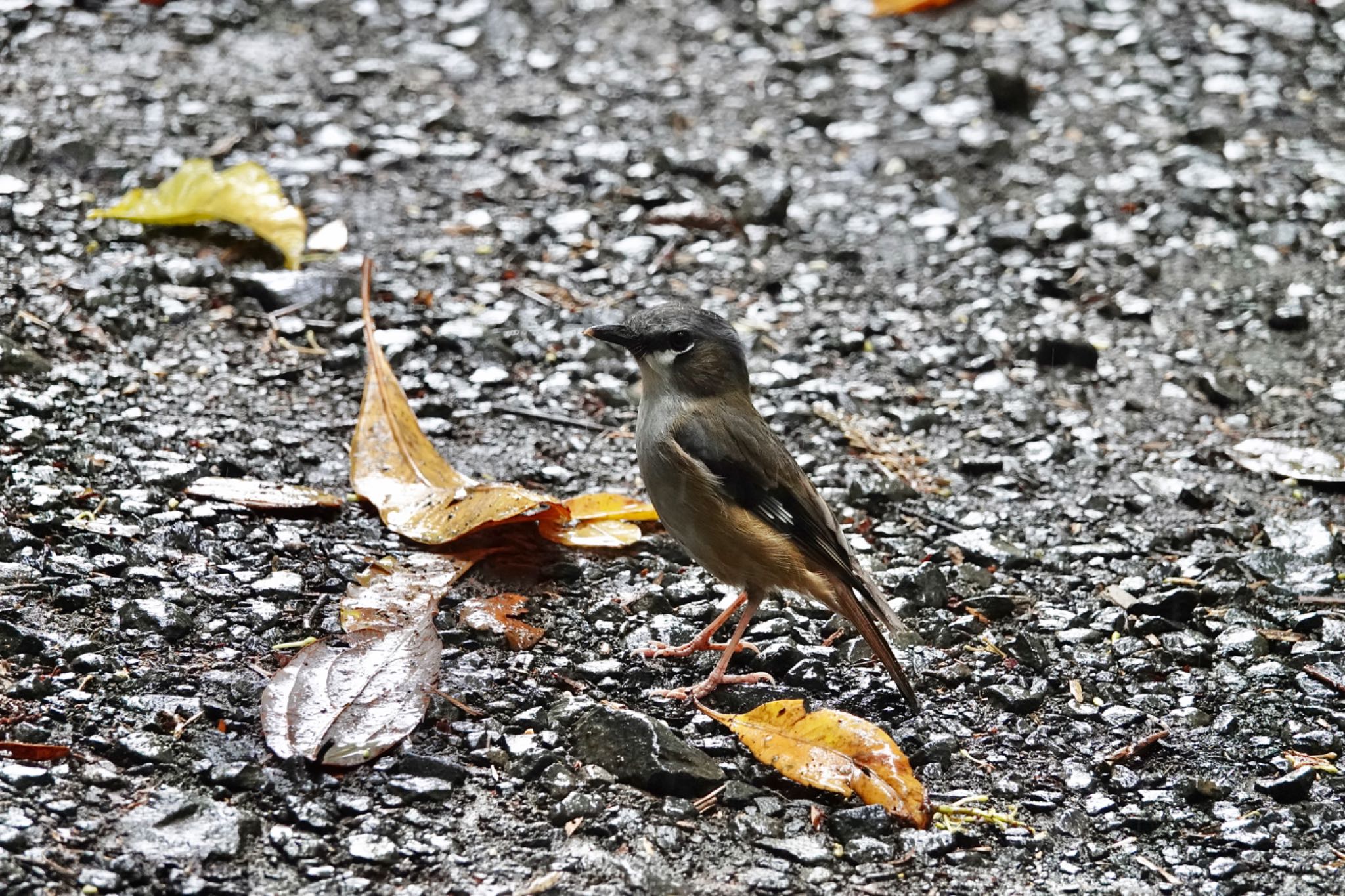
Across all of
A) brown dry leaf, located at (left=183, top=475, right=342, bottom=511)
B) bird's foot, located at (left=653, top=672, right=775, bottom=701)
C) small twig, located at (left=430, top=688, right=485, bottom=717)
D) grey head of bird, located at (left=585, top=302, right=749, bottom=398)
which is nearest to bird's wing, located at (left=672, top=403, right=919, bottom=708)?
grey head of bird, located at (left=585, top=302, right=749, bottom=398)

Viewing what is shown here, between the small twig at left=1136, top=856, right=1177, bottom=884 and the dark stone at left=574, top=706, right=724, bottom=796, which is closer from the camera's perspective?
the small twig at left=1136, top=856, right=1177, bottom=884

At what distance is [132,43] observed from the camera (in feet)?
24.8

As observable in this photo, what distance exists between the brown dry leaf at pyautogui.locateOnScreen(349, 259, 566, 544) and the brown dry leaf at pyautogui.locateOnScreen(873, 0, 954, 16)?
497 centimetres

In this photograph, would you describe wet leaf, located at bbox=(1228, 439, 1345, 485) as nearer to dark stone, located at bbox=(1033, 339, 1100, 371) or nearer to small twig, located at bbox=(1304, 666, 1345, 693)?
dark stone, located at bbox=(1033, 339, 1100, 371)

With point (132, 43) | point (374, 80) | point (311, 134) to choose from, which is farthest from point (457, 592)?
point (132, 43)

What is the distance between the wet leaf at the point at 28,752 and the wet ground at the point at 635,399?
0.08 m

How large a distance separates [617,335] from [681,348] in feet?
0.68

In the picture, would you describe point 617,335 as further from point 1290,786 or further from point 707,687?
point 1290,786

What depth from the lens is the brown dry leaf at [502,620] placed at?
13.4 feet

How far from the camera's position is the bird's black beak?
4348mm

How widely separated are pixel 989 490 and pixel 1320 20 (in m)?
5.35

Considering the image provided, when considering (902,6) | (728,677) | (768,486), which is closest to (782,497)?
(768,486)

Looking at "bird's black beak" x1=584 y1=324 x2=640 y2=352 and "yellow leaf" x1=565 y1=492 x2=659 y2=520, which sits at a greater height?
"bird's black beak" x1=584 y1=324 x2=640 y2=352

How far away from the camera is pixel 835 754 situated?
3.67 m
